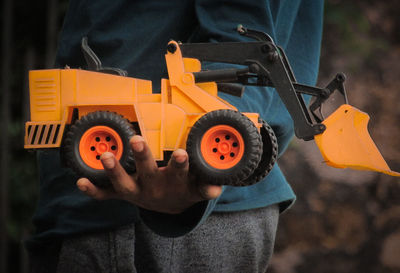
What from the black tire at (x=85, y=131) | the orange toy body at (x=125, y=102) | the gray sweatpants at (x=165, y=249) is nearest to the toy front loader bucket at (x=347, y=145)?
the orange toy body at (x=125, y=102)

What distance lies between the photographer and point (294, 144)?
266cm

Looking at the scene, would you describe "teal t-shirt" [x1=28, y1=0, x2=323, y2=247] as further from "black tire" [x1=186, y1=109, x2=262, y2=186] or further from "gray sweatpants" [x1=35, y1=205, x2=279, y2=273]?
"black tire" [x1=186, y1=109, x2=262, y2=186]

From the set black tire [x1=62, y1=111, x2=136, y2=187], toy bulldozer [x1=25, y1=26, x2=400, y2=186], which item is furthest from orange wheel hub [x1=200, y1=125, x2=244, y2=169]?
black tire [x1=62, y1=111, x2=136, y2=187]

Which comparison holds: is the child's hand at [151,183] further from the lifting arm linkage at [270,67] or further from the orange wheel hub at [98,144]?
the lifting arm linkage at [270,67]

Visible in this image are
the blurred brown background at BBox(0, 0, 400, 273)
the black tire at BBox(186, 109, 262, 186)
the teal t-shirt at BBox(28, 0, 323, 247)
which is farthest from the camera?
the blurred brown background at BBox(0, 0, 400, 273)

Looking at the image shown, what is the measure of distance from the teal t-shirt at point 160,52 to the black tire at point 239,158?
140mm

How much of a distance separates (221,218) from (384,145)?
6.33 ft

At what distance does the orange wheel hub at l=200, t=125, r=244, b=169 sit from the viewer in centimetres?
75

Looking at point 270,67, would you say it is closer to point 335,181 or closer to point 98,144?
point 98,144

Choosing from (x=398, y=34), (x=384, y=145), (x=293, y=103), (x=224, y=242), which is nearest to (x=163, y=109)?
(x=293, y=103)

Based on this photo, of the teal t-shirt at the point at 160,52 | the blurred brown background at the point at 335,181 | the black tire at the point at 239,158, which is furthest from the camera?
the blurred brown background at the point at 335,181

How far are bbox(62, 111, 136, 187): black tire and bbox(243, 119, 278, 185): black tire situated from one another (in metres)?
0.18

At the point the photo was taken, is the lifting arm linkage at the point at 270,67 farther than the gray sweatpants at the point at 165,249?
No

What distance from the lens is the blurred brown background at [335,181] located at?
282 cm
